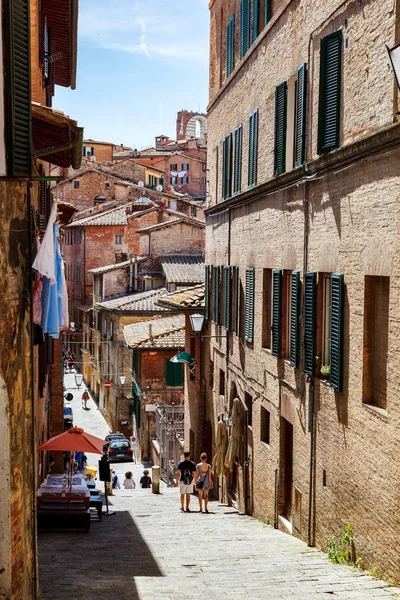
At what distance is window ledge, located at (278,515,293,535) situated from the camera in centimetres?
1660

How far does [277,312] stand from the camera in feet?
56.8

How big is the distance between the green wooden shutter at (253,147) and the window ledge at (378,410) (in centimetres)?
902

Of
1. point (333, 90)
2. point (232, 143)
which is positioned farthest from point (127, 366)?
point (333, 90)

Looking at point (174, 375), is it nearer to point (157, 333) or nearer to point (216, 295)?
point (157, 333)

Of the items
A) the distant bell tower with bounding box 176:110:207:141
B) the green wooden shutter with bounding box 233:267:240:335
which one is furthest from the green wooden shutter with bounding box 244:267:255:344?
the distant bell tower with bounding box 176:110:207:141

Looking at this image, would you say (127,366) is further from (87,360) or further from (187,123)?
(187,123)

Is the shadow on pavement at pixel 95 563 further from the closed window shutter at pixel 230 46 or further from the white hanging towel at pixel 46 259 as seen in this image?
the closed window shutter at pixel 230 46

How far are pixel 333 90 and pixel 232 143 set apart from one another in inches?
391

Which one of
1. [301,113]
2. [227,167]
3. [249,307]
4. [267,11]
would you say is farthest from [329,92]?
[227,167]

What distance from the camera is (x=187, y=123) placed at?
394 feet

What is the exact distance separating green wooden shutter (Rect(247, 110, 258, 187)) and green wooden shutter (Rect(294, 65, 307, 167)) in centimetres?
377

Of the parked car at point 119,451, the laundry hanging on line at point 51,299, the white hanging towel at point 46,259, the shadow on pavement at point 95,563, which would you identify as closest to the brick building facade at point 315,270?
the shadow on pavement at point 95,563

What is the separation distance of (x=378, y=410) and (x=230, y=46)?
1479 cm

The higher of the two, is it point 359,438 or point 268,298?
point 268,298
